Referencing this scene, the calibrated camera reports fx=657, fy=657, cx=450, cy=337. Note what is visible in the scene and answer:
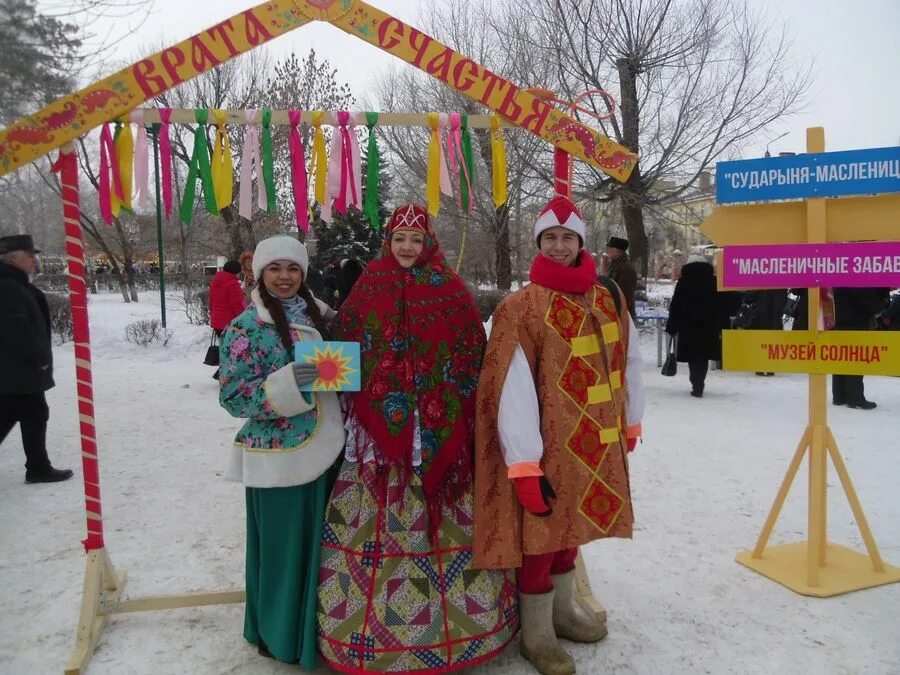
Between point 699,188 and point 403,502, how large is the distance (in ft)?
43.4

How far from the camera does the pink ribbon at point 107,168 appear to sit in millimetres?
2811

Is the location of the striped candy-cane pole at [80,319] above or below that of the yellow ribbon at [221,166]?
below

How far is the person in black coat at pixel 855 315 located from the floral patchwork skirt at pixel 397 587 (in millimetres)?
5985

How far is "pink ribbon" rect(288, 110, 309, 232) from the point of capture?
296 cm

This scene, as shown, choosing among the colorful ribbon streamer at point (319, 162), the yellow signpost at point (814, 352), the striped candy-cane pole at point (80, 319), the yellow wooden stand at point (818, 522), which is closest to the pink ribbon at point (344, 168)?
the colorful ribbon streamer at point (319, 162)

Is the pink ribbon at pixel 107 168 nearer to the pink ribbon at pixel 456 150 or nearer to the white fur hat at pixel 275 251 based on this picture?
the white fur hat at pixel 275 251

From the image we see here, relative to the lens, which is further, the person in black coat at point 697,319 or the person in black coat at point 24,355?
the person in black coat at point 697,319

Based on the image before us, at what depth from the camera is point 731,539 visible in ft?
13.1

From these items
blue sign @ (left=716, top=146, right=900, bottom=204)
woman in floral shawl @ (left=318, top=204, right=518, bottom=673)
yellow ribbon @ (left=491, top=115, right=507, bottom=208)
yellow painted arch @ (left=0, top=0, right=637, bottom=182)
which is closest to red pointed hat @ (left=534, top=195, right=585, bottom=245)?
woman in floral shawl @ (left=318, top=204, right=518, bottom=673)

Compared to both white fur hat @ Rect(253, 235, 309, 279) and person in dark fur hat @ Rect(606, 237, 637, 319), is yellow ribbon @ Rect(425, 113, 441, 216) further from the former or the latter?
person in dark fur hat @ Rect(606, 237, 637, 319)

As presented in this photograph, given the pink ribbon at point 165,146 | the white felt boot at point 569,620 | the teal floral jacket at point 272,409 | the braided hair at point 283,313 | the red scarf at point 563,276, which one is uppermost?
the pink ribbon at point 165,146

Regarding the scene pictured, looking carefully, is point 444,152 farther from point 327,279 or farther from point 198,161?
point 327,279

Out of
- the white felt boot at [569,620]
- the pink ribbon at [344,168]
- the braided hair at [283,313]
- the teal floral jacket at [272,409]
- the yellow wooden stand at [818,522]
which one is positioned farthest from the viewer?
the yellow wooden stand at [818,522]

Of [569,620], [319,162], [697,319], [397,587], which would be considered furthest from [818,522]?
[697,319]
